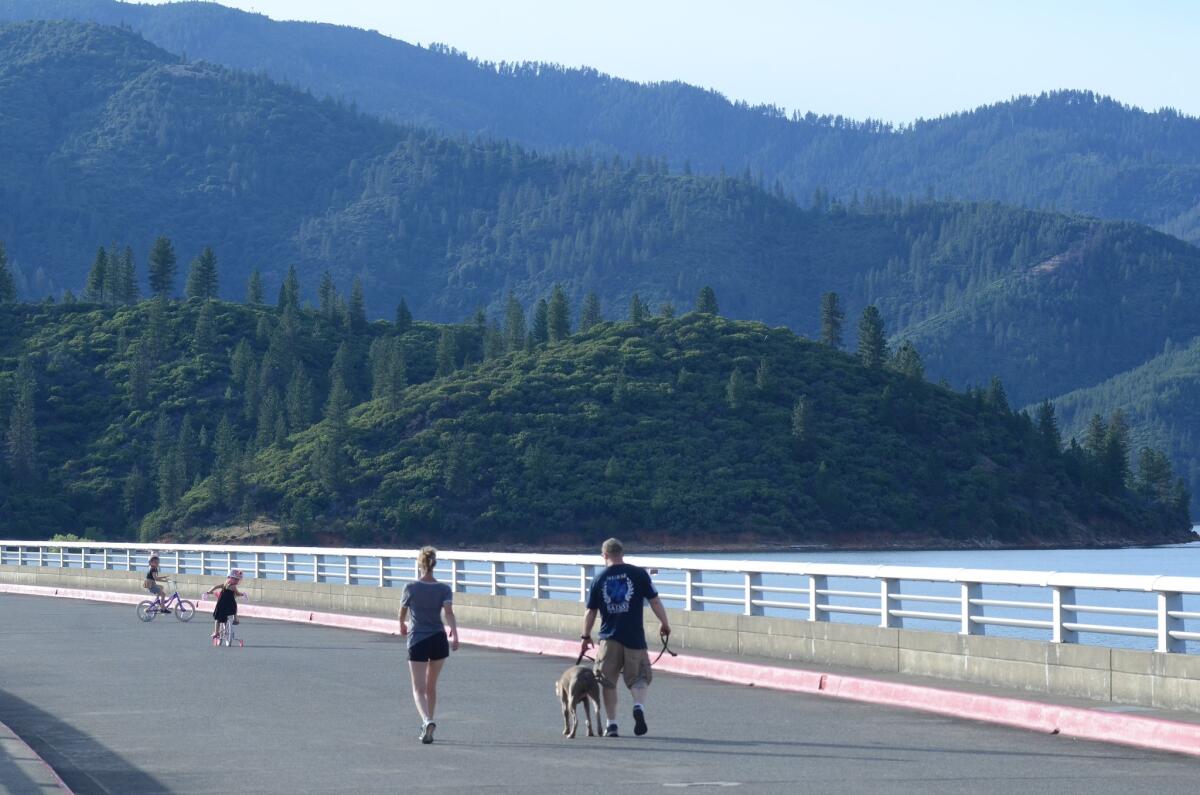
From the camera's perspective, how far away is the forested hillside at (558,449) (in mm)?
136250

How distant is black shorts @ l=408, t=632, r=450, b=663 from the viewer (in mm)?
15453

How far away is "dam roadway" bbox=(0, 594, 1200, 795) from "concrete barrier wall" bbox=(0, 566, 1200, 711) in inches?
48.5

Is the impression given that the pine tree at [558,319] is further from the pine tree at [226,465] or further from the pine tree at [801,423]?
the pine tree at [801,423]

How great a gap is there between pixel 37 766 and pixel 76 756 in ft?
5.70

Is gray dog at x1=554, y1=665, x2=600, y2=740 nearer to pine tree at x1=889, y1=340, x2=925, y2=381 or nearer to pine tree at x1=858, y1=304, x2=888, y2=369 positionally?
pine tree at x1=889, y1=340, x2=925, y2=381

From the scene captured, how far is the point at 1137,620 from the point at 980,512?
55.7 meters

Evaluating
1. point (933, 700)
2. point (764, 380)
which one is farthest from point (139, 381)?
point (933, 700)

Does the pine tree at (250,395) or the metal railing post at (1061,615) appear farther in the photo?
the pine tree at (250,395)

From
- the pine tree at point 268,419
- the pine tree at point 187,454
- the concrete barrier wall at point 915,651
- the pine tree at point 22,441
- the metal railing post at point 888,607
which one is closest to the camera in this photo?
the concrete barrier wall at point 915,651

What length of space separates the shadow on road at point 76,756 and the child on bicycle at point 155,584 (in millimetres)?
18424

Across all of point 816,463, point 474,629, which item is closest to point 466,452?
point 816,463

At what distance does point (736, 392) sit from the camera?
15000 centimetres

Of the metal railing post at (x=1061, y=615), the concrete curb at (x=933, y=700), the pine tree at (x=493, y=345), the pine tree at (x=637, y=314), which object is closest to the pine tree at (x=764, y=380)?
the pine tree at (x=637, y=314)

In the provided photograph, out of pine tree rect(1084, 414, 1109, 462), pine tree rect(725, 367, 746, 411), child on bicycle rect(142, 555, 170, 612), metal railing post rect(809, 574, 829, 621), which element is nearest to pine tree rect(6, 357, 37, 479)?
pine tree rect(725, 367, 746, 411)
